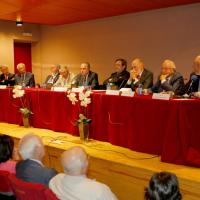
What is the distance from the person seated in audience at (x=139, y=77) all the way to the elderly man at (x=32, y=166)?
2.17m

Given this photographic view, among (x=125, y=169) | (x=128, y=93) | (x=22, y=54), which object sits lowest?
(x=125, y=169)

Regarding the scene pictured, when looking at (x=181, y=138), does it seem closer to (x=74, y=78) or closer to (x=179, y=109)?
(x=179, y=109)

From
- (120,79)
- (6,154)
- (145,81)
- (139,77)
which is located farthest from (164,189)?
(120,79)

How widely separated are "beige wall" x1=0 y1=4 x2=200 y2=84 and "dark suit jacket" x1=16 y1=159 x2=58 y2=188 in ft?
13.4

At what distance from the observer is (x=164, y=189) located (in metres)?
1.17

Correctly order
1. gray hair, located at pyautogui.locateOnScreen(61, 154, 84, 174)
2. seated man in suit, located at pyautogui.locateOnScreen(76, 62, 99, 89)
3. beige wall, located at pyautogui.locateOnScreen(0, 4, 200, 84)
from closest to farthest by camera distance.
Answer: gray hair, located at pyautogui.locateOnScreen(61, 154, 84, 174)
seated man in suit, located at pyautogui.locateOnScreen(76, 62, 99, 89)
beige wall, located at pyautogui.locateOnScreen(0, 4, 200, 84)

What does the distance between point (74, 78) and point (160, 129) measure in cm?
250

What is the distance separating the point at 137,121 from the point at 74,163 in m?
1.54

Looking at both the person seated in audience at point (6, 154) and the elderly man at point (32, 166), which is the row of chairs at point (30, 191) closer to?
the elderly man at point (32, 166)

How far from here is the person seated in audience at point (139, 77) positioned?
381 centimetres

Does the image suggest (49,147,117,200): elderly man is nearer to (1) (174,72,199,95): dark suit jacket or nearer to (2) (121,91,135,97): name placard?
(2) (121,91,135,97): name placard

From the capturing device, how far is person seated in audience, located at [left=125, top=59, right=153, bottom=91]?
3814 mm

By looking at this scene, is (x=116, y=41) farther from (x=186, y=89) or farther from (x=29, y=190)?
(x=29, y=190)

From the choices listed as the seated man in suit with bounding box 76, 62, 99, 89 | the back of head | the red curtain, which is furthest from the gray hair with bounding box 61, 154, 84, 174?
the red curtain
